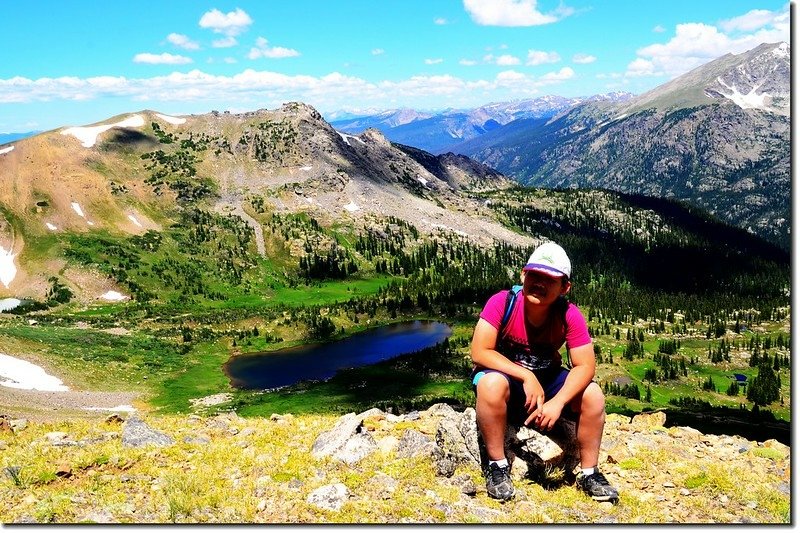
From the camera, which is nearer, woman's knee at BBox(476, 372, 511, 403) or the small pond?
woman's knee at BBox(476, 372, 511, 403)

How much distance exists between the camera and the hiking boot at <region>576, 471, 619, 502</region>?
11.0 meters

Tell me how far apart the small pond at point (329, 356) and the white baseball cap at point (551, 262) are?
103m

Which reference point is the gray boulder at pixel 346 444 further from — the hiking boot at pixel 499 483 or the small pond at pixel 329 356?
the small pond at pixel 329 356

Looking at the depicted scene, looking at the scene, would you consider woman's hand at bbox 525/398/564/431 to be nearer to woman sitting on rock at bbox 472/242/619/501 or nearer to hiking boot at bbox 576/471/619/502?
woman sitting on rock at bbox 472/242/619/501

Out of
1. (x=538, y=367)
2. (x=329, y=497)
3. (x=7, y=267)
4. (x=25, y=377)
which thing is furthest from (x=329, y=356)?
(x=538, y=367)

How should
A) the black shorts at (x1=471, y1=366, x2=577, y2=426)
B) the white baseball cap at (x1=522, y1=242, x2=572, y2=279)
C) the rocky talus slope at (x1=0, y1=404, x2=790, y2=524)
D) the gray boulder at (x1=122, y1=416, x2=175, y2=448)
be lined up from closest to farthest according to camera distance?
1. the white baseball cap at (x1=522, y1=242, x2=572, y2=279)
2. the rocky talus slope at (x1=0, y1=404, x2=790, y2=524)
3. the black shorts at (x1=471, y1=366, x2=577, y2=426)
4. the gray boulder at (x1=122, y1=416, x2=175, y2=448)

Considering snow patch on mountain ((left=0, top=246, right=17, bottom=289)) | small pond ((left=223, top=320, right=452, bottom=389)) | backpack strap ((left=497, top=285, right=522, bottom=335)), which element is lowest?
small pond ((left=223, top=320, right=452, bottom=389))

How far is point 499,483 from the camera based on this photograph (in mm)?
11078

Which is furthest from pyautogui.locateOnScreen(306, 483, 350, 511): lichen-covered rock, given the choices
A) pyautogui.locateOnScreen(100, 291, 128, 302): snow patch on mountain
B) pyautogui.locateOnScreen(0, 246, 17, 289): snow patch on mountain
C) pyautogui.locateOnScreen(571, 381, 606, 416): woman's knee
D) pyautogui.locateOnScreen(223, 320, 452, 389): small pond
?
pyautogui.locateOnScreen(0, 246, 17, 289): snow patch on mountain

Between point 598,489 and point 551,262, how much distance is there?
4932mm

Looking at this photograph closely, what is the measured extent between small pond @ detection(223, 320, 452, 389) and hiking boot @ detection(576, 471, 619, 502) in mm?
101448

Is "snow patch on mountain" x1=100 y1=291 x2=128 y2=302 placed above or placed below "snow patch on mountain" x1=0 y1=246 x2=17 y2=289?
below

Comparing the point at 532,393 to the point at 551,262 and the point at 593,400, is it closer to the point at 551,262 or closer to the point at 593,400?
the point at 593,400

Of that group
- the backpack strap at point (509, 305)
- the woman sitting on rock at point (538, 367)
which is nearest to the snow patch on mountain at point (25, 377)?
the woman sitting on rock at point (538, 367)
